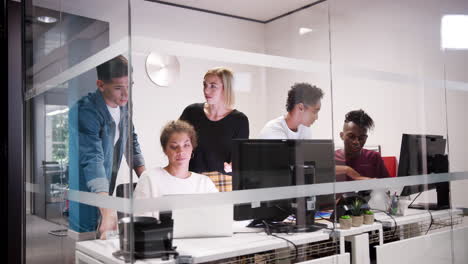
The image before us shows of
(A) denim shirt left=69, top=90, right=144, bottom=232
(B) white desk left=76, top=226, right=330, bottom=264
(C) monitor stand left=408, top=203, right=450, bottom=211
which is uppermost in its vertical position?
(A) denim shirt left=69, top=90, right=144, bottom=232

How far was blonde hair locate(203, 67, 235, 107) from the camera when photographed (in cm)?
197

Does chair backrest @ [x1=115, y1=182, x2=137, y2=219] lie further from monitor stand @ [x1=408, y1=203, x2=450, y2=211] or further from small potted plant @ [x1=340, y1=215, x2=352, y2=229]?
monitor stand @ [x1=408, y1=203, x2=450, y2=211]

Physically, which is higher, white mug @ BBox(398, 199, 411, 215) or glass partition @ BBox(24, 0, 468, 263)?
glass partition @ BBox(24, 0, 468, 263)

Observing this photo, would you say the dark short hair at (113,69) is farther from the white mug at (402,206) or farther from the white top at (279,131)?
the white mug at (402,206)

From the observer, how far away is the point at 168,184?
1.77m

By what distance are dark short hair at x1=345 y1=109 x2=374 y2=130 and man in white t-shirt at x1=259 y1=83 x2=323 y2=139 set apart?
1.30ft

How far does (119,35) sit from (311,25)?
3.43ft

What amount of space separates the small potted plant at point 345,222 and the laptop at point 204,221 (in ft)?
2.09

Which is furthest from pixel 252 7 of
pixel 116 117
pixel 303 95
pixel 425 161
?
pixel 425 161

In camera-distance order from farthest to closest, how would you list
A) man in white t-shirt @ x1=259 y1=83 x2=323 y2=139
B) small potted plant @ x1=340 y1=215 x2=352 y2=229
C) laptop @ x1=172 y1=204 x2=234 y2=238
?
small potted plant @ x1=340 y1=215 x2=352 y2=229
man in white t-shirt @ x1=259 y1=83 x2=323 y2=139
laptop @ x1=172 y1=204 x2=234 y2=238

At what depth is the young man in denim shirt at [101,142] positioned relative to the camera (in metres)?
1.50

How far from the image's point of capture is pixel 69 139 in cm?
196

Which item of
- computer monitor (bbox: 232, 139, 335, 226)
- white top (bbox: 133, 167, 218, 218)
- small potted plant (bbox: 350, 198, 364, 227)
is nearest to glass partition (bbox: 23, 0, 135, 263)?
white top (bbox: 133, 167, 218, 218)

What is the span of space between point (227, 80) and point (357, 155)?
0.93 m
